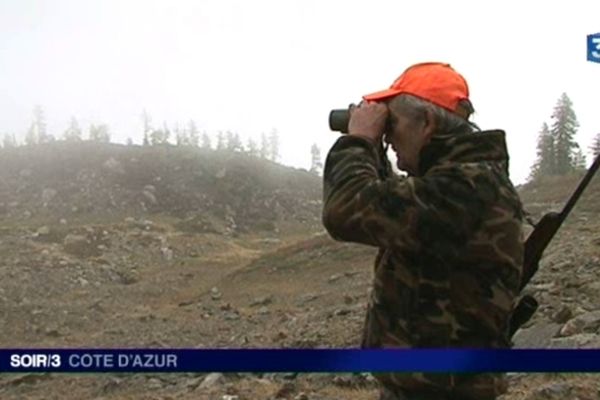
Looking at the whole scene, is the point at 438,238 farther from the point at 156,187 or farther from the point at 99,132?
the point at 99,132

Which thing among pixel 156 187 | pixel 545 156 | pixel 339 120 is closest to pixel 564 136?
pixel 545 156

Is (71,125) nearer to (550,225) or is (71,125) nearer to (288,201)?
(288,201)

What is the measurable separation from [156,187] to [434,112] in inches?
2429

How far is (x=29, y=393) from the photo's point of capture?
1113 cm

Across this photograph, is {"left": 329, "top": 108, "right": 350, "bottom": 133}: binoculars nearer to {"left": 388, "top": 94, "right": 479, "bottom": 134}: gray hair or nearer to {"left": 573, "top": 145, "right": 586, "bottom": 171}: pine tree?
{"left": 388, "top": 94, "right": 479, "bottom": 134}: gray hair

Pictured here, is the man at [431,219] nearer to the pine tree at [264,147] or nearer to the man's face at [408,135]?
the man's face at [408,135]

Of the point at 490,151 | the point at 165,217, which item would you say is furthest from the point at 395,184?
the point at 165,217

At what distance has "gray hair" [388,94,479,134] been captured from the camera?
2.49 m

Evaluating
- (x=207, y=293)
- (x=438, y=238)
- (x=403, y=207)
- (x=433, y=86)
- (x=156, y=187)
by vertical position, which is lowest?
(x=156, y=187)

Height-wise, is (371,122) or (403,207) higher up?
(371,122)

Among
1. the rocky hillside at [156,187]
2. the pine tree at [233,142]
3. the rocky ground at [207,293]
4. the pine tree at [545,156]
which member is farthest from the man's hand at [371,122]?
the pine tree at [233,142]

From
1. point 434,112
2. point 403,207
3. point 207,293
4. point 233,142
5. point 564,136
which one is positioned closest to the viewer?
point 403,207

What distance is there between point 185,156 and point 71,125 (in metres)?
40.5

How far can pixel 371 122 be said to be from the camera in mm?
2537
